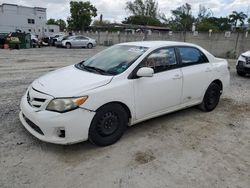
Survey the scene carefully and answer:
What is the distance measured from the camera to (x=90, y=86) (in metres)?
3.25

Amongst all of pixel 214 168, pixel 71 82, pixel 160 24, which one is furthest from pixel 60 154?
pixel 160 24

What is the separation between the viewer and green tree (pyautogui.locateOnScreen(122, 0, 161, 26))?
6419 cm

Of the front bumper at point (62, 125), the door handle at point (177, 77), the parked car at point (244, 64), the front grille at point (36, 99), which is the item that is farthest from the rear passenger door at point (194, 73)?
the parked car at point (244, 64)

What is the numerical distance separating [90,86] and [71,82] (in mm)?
345

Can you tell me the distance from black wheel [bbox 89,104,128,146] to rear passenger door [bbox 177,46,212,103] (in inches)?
57.0

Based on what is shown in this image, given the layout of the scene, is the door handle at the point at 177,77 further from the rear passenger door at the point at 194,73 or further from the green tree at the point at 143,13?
the green tree at the point at 143,13

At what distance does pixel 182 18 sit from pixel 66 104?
54499 millimetres

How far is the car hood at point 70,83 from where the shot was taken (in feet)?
10.4

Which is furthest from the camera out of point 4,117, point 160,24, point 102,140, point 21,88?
point 160,24

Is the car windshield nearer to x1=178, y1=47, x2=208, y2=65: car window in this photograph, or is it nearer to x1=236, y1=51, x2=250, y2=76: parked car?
x1=178, y1=47, x2=208, y2=65: car window

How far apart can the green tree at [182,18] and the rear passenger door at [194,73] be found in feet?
156

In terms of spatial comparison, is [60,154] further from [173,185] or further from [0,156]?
[173,185]

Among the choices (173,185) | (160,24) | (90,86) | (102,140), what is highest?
(160,24)

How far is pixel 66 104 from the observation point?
309 centimetres
